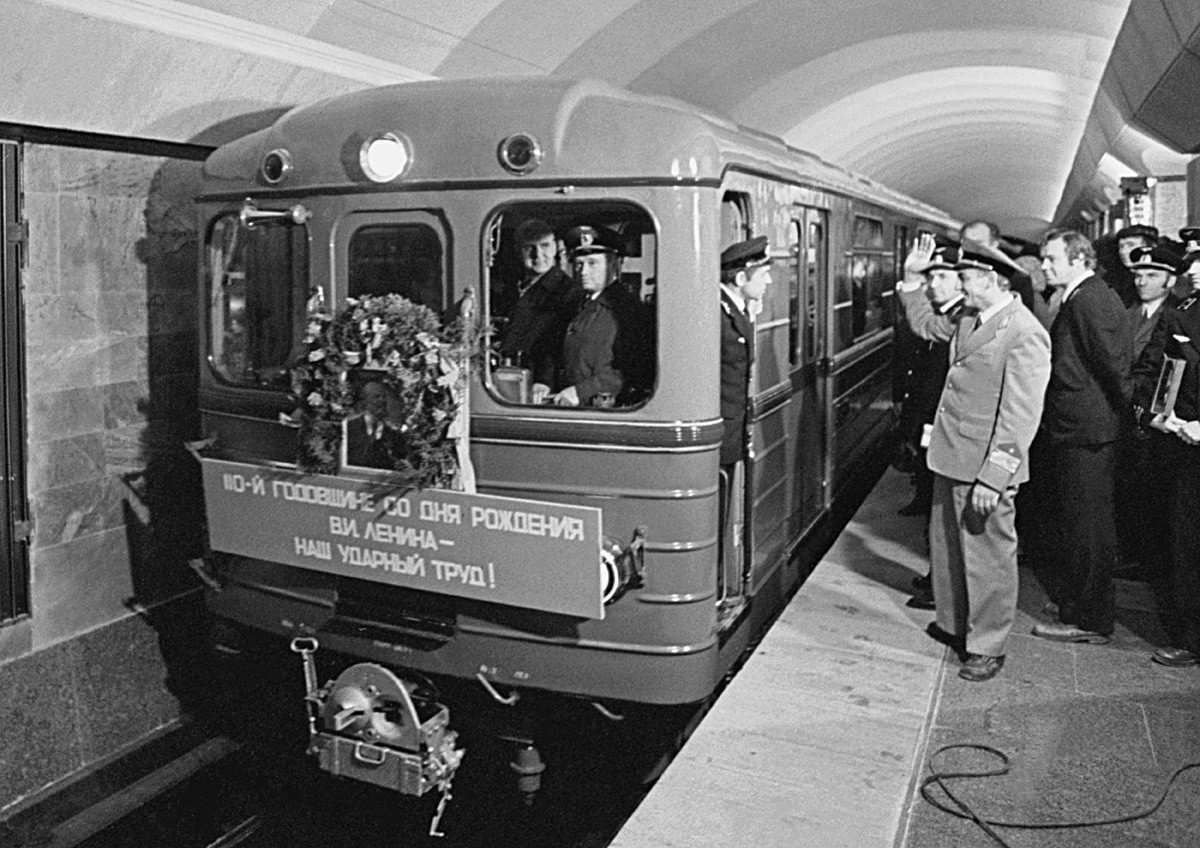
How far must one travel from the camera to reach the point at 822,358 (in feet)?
23.8

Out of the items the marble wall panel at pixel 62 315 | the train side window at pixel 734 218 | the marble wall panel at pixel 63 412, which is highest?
the train side window at pixel 734 218

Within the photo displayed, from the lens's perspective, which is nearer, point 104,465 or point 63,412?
point 63,412

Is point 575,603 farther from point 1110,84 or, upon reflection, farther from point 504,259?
point 1110,84

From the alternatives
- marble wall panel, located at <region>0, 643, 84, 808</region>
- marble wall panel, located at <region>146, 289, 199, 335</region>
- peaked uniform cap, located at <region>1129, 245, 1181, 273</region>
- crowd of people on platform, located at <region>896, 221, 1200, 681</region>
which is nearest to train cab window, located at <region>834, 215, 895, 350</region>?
crowd of people on platform, located at <region>896, 221, 1200, 681</region>

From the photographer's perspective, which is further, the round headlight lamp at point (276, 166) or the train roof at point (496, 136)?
the round headlight lamp at point (276, 166)

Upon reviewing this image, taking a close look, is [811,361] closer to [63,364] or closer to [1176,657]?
[1176,657]

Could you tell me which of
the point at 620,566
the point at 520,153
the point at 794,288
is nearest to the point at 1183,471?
the point at 794,288

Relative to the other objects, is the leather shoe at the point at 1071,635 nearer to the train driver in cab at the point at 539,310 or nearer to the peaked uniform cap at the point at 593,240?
the train driver in cab at the point at 539,310

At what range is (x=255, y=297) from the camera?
209 inches

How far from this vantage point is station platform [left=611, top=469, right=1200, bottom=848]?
4.11m

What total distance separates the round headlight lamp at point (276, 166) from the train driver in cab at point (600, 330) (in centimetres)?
122

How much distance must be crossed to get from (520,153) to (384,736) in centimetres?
224

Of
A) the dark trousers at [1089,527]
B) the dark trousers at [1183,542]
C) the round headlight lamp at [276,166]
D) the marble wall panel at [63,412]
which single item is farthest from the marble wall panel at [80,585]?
the dark trousers at [1183,542]

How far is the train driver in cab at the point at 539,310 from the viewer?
4.78 m
